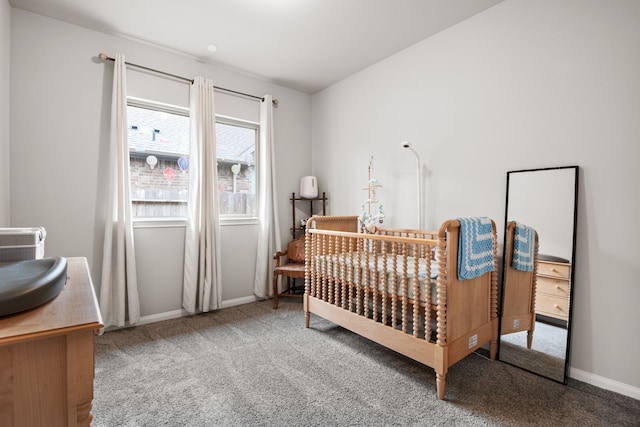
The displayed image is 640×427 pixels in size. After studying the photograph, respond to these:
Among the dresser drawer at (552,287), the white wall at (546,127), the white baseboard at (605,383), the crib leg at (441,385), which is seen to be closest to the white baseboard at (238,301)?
the white wall at (546,127)

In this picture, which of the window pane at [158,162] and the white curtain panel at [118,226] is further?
the window pane at [158,162]

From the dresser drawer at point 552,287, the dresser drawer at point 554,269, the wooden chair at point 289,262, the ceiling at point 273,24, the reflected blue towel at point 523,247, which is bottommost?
the wooden chair at point 289,262

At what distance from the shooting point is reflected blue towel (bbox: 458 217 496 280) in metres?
1.75

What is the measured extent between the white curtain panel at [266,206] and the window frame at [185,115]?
0.35 ft

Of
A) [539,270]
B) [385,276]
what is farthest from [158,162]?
[539,270]

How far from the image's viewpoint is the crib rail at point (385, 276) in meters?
1.83

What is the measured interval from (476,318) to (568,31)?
1877 mm

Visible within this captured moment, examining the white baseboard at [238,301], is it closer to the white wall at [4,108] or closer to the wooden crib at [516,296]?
the white wall at [4,108]

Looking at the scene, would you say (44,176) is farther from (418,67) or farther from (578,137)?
(578,137)

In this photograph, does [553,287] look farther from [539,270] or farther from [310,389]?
[310,389]

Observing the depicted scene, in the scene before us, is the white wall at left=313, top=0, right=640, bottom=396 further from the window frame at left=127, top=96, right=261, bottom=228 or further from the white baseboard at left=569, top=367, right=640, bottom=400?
the window frame at left=127, top=96, right=261, bottom=228

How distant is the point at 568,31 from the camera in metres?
1.93

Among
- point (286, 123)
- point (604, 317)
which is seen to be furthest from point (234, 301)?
point (604, 317)

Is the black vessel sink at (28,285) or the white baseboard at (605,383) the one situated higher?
the black vessel sink at (28,285)
